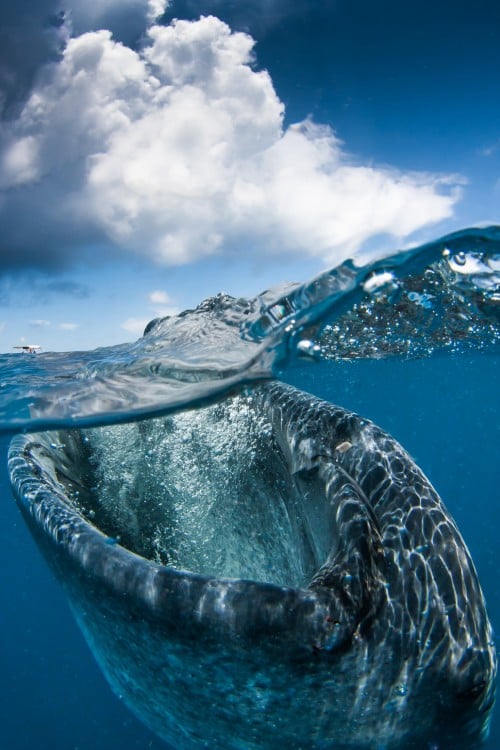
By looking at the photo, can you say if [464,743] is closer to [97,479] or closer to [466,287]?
[97,479]

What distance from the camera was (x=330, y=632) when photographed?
1.99 metres

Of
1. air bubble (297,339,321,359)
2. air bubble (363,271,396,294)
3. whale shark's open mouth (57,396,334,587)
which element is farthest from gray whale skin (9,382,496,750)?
air bubble (297,339,321,359)

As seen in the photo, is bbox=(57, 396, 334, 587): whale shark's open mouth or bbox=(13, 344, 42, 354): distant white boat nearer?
bbox=(57, 396, 334, 587): whale shark's open mouth

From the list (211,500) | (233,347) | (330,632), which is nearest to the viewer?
(330,632)

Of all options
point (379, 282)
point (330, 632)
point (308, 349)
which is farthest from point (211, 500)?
point (308, 349)

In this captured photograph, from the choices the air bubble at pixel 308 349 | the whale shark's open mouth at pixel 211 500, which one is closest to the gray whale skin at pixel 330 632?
the whale shark's open mouth at pixel 211 500

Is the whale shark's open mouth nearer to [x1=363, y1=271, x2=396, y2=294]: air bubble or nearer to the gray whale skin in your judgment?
the gray whale skin

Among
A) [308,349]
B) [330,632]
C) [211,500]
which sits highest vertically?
[308,349]

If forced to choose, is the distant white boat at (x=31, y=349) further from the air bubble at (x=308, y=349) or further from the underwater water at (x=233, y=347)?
the air bubble at (x=308, y=349)

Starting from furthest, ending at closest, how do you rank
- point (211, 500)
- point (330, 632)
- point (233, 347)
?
point (233, 347)
point (211, 500)
point (330, 632)

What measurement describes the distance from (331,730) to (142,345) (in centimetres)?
807

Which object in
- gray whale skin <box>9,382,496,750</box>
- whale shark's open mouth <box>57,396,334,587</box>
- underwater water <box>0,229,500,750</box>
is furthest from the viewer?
underwater water <box>0,229,500,750</box>

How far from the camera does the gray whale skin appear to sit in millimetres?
2027

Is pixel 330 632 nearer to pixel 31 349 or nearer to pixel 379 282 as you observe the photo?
pixel 379 282
